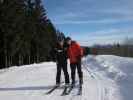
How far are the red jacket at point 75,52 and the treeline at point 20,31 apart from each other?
14.8 m

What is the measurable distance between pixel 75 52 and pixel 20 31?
114ft

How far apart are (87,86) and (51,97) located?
2623mm

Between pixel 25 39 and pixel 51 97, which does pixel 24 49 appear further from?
pixel 51 97

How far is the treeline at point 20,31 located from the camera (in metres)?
42.0

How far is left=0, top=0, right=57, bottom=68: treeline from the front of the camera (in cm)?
4203

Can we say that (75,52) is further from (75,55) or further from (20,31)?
(20,31)

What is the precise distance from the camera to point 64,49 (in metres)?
13.1

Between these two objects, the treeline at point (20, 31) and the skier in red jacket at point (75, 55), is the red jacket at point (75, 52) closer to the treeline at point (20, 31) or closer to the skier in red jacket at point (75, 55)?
the skier in red jacket at point (75, 55)

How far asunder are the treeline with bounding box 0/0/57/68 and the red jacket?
14.8m

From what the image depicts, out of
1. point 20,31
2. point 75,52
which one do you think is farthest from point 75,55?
point 20,31

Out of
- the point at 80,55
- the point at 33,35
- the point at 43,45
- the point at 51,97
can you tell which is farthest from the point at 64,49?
the point at 43,45

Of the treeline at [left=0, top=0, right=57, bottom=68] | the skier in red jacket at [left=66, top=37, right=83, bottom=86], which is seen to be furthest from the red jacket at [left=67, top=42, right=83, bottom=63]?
the treeline at [left=0, top=0, right=57, bottom=68]

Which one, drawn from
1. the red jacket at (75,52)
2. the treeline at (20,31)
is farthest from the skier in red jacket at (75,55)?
the treeline at (20,31)

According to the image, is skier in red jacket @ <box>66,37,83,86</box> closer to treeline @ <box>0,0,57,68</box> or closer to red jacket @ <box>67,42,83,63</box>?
red jacket @ <box>67,42,83,63</box>
